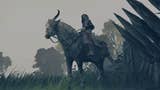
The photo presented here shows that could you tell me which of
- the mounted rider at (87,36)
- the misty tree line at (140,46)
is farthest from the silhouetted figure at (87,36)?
the misty tree line at (140,46)

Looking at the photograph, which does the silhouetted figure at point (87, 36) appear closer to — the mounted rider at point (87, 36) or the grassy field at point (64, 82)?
the mounted rider at point (87, 36)

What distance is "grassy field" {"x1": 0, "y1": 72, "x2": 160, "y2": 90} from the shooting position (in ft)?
49.2

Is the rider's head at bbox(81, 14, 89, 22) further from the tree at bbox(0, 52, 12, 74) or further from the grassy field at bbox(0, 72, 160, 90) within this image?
the tree at bbox(0, 52, 12, 74)

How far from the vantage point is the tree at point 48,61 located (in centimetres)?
4428

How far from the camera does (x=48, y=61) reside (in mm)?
46688

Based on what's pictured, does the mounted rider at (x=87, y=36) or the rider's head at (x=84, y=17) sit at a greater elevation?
the rider's head at (x=84, y=17)

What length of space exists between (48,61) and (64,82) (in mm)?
32152

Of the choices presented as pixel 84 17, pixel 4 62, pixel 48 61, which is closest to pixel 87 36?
pixel 84 17

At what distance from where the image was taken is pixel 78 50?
16031 mm

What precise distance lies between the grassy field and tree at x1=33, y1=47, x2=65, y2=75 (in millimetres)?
26983

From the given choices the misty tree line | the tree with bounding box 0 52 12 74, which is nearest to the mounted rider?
the misty tree line

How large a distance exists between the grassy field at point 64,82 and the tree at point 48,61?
88.5 feet

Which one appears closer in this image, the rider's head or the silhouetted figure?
the silhouetted figure

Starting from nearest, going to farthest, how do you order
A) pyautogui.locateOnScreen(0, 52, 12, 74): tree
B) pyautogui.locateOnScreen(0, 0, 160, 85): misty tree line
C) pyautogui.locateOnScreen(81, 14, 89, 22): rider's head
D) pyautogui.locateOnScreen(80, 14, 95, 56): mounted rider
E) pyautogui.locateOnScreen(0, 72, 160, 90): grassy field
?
pyautogui.locateOnScreen(0, 0, 160, 85): misty tree line
pyautogui.locateOnScreen(0, 72, 160, 90): grassy field
pyautogui.locateOnScreen(80, 14, 95, 56): mounted rider
pyautogui.locateOnScreen(81, 14, 89, 22): rider's head
pyautogui.locateOnScreen(0, 52, 12, 74): tree
